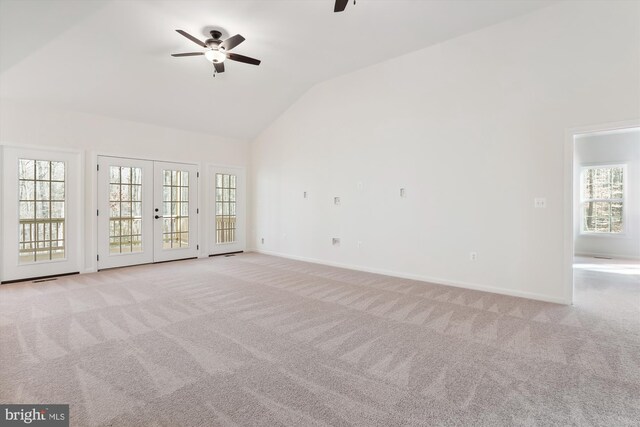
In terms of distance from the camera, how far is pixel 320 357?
246 cm

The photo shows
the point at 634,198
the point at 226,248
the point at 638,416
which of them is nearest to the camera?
the point at 638,416

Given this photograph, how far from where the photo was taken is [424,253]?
16.1 feet

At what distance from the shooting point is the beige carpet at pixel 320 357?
72.1 inches

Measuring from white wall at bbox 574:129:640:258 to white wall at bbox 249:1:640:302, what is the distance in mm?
4283

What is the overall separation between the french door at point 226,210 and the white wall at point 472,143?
7.60 ft

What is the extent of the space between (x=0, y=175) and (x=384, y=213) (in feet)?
20.2

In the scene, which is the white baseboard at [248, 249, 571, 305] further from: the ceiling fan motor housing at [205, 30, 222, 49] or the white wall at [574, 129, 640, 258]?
the white wall at [574, 129, 640, 258]

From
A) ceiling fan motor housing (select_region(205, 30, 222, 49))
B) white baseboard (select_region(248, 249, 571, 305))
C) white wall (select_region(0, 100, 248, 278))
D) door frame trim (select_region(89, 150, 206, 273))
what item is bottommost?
white baseboard (select_region(248, 249, 571, 305))

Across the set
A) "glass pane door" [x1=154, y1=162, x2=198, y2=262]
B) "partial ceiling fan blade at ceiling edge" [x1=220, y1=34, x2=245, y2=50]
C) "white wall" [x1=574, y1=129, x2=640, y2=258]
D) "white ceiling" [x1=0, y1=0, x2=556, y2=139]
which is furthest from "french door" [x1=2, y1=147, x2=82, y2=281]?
"white wall" [x1=574, y1=129, x2=640, y2=258]

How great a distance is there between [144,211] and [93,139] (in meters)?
1.57

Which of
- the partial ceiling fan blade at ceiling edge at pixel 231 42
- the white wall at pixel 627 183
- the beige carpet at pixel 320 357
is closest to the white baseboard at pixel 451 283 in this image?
the beige carpet at pixel 320 357


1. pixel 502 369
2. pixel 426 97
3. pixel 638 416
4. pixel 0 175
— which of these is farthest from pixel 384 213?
pixel 0 175

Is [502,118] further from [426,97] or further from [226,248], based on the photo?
[226,248]

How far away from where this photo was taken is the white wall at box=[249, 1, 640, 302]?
366cm
